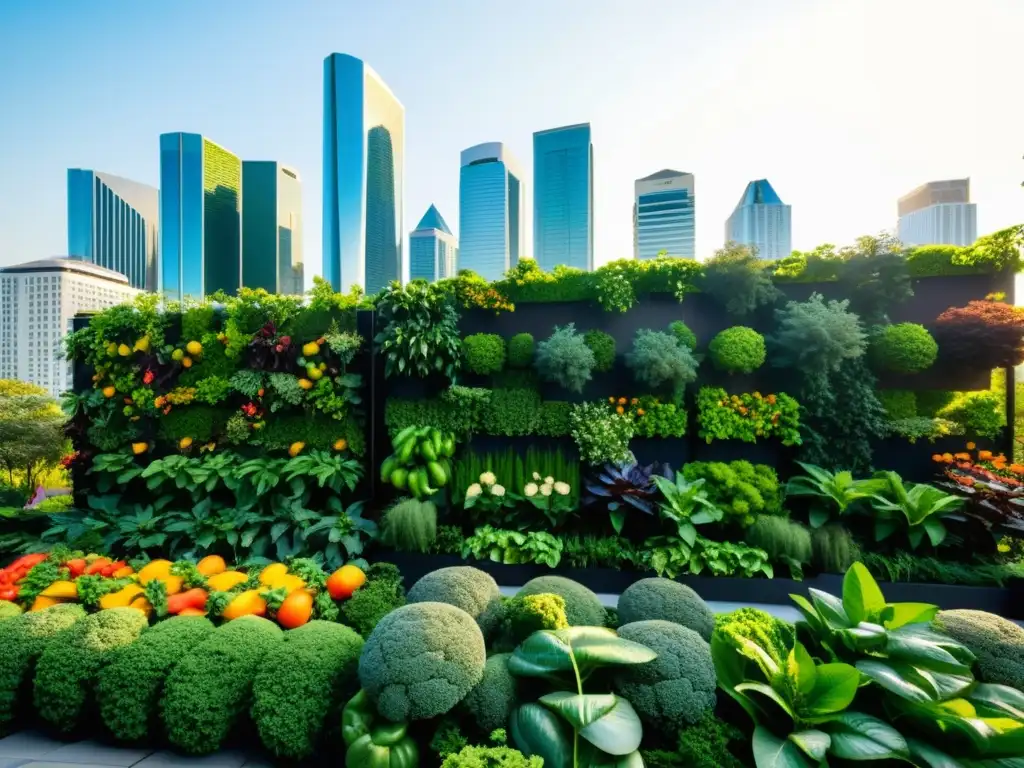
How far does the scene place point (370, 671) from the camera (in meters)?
1.81

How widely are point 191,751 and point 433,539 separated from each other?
233cm

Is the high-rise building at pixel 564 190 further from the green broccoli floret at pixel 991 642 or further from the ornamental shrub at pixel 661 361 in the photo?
the green broccoli floret at pixel 991 642

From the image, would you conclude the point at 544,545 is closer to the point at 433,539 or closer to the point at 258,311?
the point at 433,539

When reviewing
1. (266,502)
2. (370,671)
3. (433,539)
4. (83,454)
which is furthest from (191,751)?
(83,454)

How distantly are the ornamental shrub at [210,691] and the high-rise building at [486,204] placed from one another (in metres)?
8.73

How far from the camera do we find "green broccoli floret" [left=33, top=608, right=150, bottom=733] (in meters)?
2.06

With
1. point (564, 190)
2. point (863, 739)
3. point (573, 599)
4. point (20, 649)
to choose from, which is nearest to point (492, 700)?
point (573, 599)

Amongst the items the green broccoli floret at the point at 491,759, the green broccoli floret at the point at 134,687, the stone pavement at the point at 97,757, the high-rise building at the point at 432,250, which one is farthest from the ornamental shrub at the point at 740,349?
the high-rise building at the point at 432,250

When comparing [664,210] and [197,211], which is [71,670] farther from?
[197,211]

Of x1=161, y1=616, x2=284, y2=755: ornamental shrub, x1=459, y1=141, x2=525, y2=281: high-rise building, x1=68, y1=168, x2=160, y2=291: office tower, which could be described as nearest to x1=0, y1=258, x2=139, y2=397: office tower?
x1=68, y1=168, x2=160, y2=291: office tower

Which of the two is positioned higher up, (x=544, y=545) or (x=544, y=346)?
(x=544, y=346)

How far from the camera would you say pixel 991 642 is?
2008mm

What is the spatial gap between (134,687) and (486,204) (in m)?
11.2

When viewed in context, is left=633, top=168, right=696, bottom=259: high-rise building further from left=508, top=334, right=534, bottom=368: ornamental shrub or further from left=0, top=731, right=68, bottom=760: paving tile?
left=0, top=731, right=68, bottom=760: paving tile
